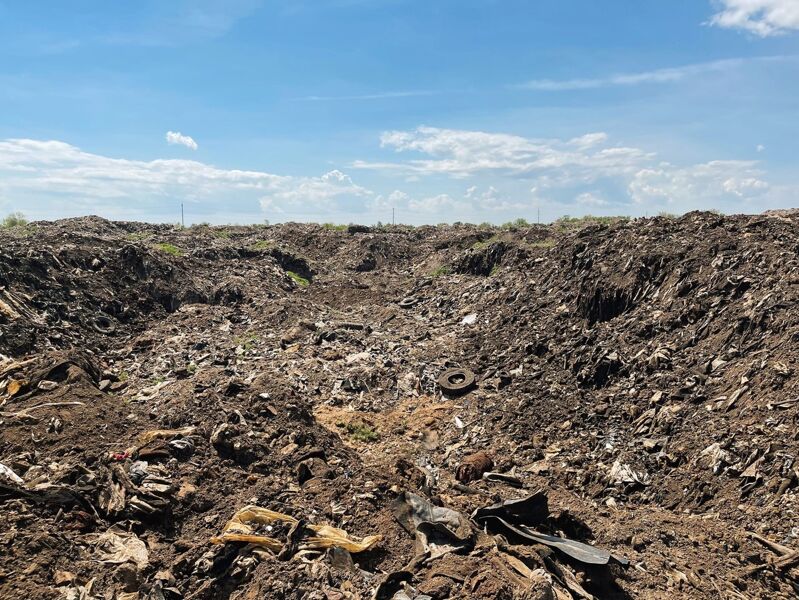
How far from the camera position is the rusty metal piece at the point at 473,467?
7.89m

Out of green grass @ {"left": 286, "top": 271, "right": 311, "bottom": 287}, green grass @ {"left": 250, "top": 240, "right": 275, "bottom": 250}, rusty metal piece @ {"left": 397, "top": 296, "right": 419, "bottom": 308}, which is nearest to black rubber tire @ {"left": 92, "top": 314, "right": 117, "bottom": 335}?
green grass @ {"left": 286, "top": 271, "right": 311, "bottom": 287}

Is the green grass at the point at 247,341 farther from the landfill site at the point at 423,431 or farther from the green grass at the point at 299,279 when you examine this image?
the green grass at the point at 299,279

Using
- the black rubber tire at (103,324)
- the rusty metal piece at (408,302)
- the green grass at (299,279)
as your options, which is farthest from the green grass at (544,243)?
the black rubber tire at (103,324)

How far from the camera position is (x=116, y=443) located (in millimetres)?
6531

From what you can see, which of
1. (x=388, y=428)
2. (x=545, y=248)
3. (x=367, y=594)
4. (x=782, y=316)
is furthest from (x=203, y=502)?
(x=545, y=248)

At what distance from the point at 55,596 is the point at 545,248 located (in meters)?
15.8

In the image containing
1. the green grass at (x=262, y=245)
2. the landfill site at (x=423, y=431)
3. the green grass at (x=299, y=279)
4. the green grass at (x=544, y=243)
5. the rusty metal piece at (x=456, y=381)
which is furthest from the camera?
the green grass at (x=262, y=245)

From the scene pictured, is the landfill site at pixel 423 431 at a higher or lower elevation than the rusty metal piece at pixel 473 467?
higher

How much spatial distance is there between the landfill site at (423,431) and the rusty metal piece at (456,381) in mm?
72

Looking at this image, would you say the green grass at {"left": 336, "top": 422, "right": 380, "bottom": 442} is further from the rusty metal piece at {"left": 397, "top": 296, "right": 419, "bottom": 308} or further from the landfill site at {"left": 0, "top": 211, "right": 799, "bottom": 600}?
the rusty metal piece at {"left": 397, "top": 296, "right": 419, "bottom": 308}

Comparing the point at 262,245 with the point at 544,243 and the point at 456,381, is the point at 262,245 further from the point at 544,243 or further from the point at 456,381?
the point at 456,381

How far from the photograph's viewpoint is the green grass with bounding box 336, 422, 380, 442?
9352mm

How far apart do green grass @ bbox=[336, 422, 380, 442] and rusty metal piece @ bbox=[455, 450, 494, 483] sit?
6.31 ft

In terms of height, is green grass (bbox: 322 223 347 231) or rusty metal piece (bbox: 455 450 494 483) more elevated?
green grass (bbox: 322 223 347 231)
